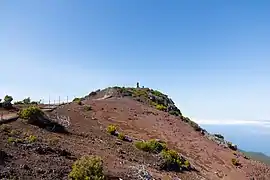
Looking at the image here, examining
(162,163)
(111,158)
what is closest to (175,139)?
(162,163)

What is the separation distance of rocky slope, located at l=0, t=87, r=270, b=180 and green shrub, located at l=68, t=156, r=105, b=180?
4.55 feet

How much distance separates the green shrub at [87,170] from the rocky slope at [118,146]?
1.39m

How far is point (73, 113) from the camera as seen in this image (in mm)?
44406

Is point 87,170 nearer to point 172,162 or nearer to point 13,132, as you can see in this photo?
point 13,132

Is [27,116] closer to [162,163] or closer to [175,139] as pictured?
[162,163]

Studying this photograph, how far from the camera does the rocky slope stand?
935 inches

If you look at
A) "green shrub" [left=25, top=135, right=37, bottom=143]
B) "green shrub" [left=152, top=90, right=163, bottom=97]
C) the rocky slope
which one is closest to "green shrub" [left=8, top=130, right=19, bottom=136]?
the rocky slope

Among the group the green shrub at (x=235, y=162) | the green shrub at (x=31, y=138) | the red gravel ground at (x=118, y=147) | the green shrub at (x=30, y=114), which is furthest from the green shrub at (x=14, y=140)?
the green shrub at (x=235, y=162)

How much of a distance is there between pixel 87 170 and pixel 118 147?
1241cm

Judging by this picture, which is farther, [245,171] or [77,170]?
[245,171]

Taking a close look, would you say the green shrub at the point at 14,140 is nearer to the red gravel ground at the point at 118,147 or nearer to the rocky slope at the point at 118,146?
the rocky slope at the point at 118,146

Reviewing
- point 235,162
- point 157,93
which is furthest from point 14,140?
point 157,93

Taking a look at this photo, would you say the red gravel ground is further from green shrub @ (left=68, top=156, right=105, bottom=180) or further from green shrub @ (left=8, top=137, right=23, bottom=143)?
green shrub @ (left=68, top=156, right=105, bottom=180)

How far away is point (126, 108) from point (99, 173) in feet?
115
